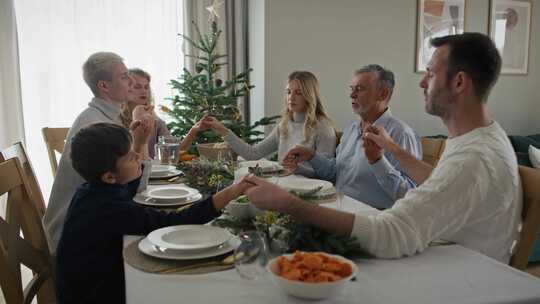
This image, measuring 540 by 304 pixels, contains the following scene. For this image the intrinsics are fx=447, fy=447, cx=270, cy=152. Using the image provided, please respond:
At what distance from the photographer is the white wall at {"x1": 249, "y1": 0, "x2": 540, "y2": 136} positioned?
11.8 feet

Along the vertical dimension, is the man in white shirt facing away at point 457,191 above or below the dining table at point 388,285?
above

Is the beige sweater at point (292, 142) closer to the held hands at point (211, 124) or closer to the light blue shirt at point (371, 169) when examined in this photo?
the held hands at point (211, 124)

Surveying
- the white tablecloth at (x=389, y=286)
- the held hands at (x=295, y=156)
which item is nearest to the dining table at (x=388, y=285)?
the white tablecloth at (x=389, y=286)

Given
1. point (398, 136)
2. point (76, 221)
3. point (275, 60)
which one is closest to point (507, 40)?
point (275, 60)

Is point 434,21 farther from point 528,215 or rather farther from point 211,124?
point 528,215

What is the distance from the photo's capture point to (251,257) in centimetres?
92

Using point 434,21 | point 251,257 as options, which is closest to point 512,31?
point 434,21

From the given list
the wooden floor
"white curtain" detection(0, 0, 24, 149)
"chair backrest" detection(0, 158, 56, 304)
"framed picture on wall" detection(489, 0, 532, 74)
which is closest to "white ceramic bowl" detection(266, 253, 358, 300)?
"chair backrest" detection(0, 158, 56, 304)

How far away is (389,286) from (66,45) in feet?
11.0

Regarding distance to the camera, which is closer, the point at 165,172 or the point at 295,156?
the point at 165,172

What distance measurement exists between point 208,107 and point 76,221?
2.10m

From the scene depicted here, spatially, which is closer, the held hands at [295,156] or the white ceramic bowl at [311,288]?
the white ceramic bowl at [311,288]

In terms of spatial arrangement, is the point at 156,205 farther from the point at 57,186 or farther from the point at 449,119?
the point at 449,119

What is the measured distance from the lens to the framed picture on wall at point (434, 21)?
3.88 m
